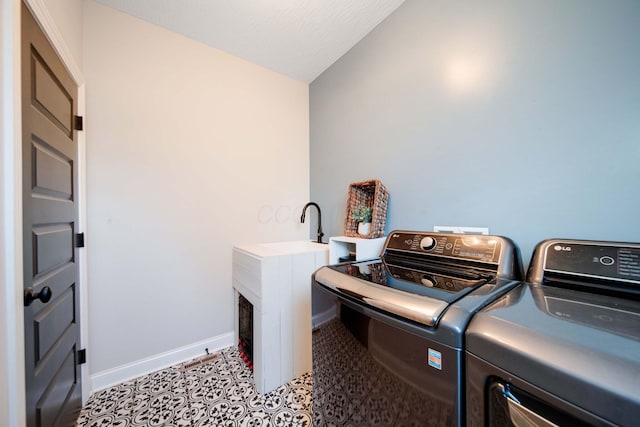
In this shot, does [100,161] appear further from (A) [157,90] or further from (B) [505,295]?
(B) [505,295]

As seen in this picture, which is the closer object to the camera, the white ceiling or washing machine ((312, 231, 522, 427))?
washing machine ((312, 231, 522, 427))

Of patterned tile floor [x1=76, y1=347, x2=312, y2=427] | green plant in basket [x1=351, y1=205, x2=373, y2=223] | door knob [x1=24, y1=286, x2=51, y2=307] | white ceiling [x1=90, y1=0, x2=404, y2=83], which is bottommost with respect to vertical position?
patterned tile floor [x1=76, y1=347, x2=312, y2=427]

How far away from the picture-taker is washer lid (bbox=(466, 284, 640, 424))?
1.32 feet

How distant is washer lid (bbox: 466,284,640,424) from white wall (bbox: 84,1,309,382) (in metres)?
1.98

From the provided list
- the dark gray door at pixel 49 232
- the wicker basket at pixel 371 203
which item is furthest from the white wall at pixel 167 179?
the wicker basket at pixel 371 203

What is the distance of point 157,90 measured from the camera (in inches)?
70.2

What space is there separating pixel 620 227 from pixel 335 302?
1.14m

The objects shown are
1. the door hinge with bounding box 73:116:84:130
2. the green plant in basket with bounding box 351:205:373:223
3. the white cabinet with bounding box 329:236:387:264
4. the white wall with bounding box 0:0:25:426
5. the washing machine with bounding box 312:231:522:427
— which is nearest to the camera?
the washing machine with bounding box 312:231:522:427

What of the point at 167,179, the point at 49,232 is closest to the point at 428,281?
the point at 49,232

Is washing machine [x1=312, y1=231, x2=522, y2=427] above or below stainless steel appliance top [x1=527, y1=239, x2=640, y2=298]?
below

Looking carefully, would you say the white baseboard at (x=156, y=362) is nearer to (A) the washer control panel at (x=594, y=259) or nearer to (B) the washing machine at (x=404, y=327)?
(B) the washing machine at (x=404, y=327)

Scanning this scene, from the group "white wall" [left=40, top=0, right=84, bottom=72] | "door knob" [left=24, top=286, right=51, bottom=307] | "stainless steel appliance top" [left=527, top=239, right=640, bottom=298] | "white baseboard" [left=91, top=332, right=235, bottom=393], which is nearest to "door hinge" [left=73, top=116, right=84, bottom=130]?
"white wall" [left=40, top=0, right=84, bottom=72]

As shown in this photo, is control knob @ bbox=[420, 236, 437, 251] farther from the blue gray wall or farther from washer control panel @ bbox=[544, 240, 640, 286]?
washer control panel @ bbox=[544, 240, 640, 286]

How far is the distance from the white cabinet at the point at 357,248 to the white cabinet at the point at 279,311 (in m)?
0.14
